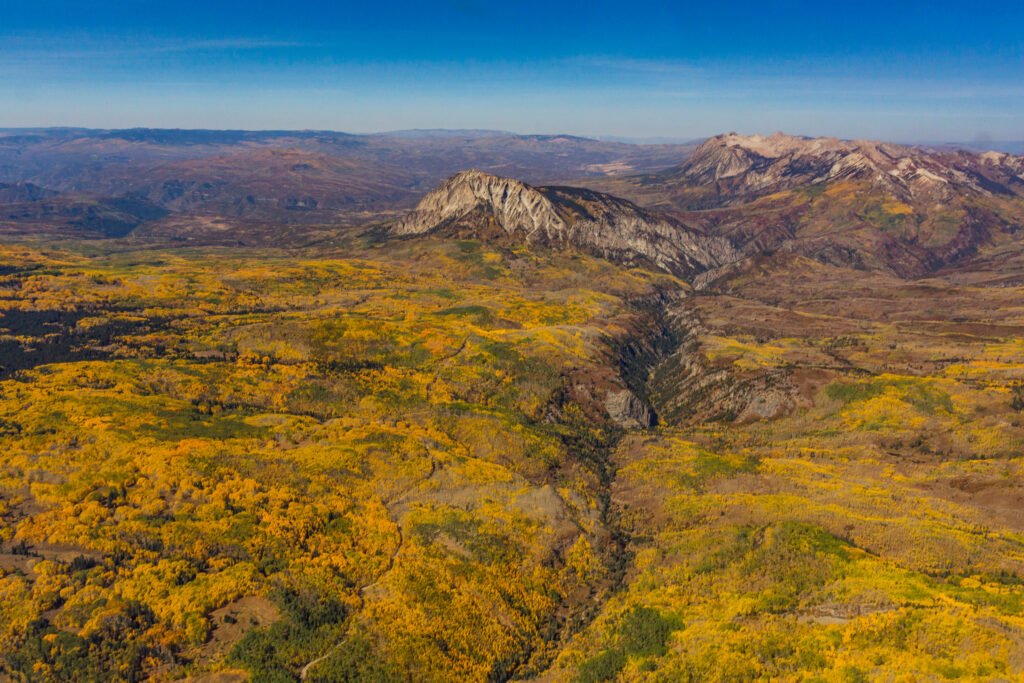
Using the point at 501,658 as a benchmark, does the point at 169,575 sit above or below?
above

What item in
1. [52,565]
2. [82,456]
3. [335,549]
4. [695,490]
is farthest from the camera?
[695,490]

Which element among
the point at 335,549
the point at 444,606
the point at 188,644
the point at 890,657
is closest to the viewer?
the point at 890,657

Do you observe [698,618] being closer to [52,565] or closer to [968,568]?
[968,568]

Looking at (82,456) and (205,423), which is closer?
(82,456)

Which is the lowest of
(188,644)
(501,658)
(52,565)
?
(501,658)

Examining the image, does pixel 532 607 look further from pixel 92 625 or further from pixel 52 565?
pixel 52 565

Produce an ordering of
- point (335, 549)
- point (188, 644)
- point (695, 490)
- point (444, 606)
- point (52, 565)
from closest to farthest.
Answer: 1. point (188, 644)
2. point (52, 565)
3. point (444, 606)
4. point (335, 549)
5. point (695, 490)

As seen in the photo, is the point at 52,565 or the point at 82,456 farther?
the point at 82,456

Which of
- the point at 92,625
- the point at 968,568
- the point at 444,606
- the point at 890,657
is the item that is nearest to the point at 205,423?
the point at 92,625

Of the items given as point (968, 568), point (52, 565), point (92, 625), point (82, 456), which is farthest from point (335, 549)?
point (968, 568)
